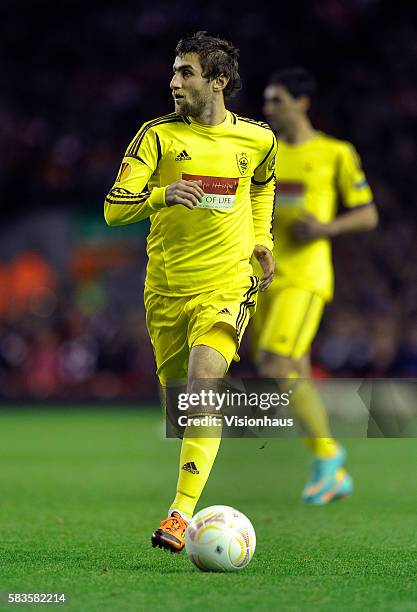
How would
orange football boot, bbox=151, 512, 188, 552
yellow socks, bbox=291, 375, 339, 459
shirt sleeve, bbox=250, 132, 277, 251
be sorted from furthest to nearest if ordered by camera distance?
yellow socks, bbox=291, 375, 339, 459 < shirt sleeve, bbox=250, 132, 277, 251 < orange football boot, bbox=151, 512, 188, 552

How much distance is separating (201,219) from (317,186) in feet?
9.11

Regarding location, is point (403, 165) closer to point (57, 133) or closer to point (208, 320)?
point (57, 133)

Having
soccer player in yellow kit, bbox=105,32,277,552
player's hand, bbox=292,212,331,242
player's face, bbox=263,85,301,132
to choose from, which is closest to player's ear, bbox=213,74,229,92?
soccer player in yellow kit, bbox=105,32,277,552

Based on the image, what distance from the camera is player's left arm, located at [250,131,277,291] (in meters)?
5.92

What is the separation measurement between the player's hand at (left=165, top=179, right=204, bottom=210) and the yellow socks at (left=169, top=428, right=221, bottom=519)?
1.01 meters

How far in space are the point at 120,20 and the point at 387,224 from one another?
212 inches

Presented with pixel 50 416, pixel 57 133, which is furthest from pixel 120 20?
pixel 50 416

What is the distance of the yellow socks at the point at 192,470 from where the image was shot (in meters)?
5.30

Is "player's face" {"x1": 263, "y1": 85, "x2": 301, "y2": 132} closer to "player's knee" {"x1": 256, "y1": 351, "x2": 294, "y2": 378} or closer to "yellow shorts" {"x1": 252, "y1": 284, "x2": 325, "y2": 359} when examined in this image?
"yellow shorts" {"x1": 252, "y1": 284, "x2": 325, "y2": 359}

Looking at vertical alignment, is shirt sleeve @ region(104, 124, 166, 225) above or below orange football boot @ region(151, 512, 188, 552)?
above

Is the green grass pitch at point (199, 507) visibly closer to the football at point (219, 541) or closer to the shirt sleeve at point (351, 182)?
the football at point (219, 541)

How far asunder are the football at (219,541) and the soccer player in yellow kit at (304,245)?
2862 millimetres

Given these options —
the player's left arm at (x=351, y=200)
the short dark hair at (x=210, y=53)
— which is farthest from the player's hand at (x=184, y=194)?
the player's left arm at (x=351, y=200)

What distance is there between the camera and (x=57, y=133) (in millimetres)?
20516
